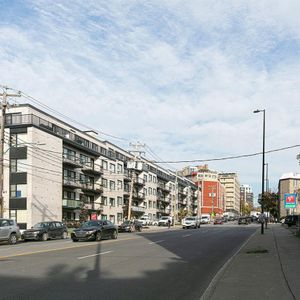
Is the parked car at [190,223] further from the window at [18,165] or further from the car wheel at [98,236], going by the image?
the car wheel at [98,236]

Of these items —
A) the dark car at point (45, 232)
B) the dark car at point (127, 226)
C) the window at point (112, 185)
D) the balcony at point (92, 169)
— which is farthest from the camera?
the window at point (112, 185)

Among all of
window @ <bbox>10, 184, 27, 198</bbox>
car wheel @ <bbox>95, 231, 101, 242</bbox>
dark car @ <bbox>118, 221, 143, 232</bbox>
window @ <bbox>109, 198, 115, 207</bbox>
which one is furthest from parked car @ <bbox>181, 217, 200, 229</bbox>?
car wheel @ <bbox>95, 231, 101, 242</bbox>

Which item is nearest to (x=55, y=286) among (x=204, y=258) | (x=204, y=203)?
(x=204, y=258)

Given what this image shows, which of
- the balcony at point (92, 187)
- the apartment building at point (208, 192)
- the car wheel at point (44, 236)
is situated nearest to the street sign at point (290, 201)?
the balcony at point (92, 187)

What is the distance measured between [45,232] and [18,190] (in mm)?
18641

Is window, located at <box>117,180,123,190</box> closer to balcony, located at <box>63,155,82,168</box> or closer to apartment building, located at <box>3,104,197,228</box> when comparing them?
apartment building, located at <box>3,104,197,228</box>

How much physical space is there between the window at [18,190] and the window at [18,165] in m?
1.63

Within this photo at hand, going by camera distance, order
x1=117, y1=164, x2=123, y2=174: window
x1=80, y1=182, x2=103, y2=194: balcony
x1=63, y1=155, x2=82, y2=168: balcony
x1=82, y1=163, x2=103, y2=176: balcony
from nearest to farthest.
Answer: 1. x1=63, y1=155, x2=82, y2=168: balcony
2. x1=80, y1=182, x2=103, y2=194: balcony
3. x1=82, y1=163, x2=103, y2=176: balcony
4. x1=117, y1=164, x2=123, y2=174: window

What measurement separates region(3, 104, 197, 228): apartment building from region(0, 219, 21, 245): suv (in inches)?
632

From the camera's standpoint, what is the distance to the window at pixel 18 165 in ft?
160

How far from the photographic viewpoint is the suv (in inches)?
1072

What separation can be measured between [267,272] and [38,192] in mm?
40809

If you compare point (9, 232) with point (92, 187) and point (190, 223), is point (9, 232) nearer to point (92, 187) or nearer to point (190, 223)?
point (190, 223)

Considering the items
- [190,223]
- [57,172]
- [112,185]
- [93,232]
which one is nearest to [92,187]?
[112,185]
